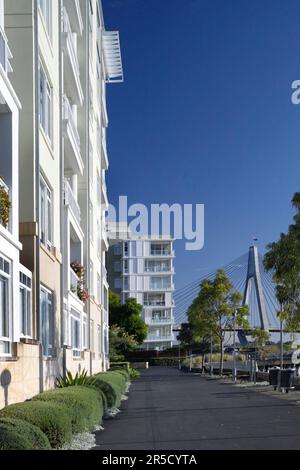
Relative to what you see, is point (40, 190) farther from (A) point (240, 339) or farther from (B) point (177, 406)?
(A) point (240, 339)

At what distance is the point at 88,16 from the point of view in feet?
121

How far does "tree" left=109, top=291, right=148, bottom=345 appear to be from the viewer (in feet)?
301

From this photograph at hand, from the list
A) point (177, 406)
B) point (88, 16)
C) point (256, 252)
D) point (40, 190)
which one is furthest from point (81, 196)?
point (256, 252)

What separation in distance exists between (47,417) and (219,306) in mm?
46493

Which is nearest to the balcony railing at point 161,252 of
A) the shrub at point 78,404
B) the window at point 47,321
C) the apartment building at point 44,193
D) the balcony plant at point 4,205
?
the apartment building at point 44,193

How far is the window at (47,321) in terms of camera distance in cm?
1902

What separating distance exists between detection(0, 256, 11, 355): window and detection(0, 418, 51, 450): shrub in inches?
164

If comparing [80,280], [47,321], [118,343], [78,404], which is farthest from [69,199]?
[118,343]

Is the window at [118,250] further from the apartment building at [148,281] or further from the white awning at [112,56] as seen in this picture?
the white awning at [112,56]

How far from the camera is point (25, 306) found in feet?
55.2

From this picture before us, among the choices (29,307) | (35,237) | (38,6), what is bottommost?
(29,307)

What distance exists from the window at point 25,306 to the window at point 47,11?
751 centimetres

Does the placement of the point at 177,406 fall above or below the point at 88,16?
below
